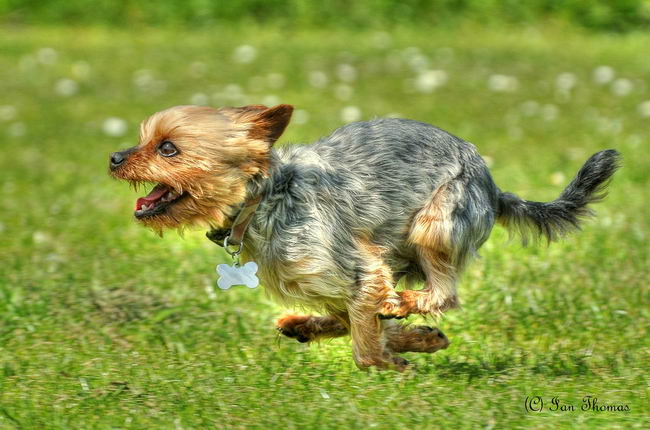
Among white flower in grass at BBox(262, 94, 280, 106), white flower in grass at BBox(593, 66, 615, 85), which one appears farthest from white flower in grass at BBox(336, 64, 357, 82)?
white flower in grass at BBox(593, 66, 615, 85)

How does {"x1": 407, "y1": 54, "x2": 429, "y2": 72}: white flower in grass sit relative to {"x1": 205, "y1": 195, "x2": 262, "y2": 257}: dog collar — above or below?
above

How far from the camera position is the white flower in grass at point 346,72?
12.0 m

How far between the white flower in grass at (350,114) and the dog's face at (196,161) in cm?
553

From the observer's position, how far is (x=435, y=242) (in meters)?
4.68

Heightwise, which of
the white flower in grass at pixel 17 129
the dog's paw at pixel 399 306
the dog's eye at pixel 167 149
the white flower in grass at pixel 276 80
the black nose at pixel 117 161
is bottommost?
the dog's paw at pixel 399 306

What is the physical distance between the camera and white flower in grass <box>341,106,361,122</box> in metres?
10.1

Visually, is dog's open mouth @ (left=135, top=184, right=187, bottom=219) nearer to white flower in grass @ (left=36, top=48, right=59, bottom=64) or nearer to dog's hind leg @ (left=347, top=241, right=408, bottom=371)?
dog's hind leg @ (left=347, top=241, right=408, bottom=371)

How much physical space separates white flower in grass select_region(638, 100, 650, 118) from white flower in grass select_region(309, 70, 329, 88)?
3.34 m

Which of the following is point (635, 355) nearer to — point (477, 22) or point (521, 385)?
point (521, 385)

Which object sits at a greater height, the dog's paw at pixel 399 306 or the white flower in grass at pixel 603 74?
the white flower in grass at pixel 603 74

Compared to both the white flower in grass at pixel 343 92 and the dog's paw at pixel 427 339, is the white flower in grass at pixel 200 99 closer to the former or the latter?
the white flower in grass at pixel 343 92

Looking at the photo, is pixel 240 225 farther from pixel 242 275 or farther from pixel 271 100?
pixel 271 100

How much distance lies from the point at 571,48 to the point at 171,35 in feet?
17.3
